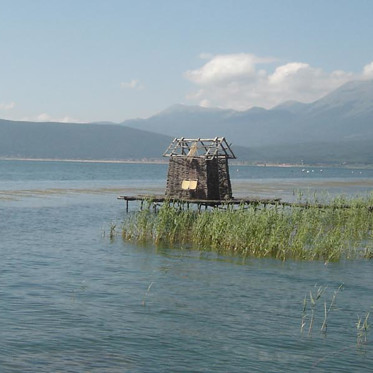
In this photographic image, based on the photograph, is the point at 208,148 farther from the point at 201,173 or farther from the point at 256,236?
the point at 256,236

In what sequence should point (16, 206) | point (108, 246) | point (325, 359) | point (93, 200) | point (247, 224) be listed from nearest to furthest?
point (325, 359)
point (247, 224)
point (108, 246)
point (16, 206)
point (93, 200)

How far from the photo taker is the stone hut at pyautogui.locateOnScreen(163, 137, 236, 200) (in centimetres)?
4394

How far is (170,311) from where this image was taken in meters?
17.2

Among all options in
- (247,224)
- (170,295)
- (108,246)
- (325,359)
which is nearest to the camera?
(325,359)

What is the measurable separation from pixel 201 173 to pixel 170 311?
2726 cm

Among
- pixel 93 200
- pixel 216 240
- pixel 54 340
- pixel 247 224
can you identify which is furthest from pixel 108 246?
pixel 93 200

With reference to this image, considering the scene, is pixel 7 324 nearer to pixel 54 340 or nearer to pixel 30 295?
pixel 54 340

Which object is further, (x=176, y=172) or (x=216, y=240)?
(x=176, y=172)

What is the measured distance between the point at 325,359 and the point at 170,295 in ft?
20.9

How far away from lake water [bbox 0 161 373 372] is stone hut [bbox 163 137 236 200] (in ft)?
53.8

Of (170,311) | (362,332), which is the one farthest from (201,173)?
(362,332)

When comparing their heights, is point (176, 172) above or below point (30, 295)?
above

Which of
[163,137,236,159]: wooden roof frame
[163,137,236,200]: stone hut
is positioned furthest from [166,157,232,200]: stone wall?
[163,137,236,159]: wooden roof frame

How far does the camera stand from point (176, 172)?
45.9 m
